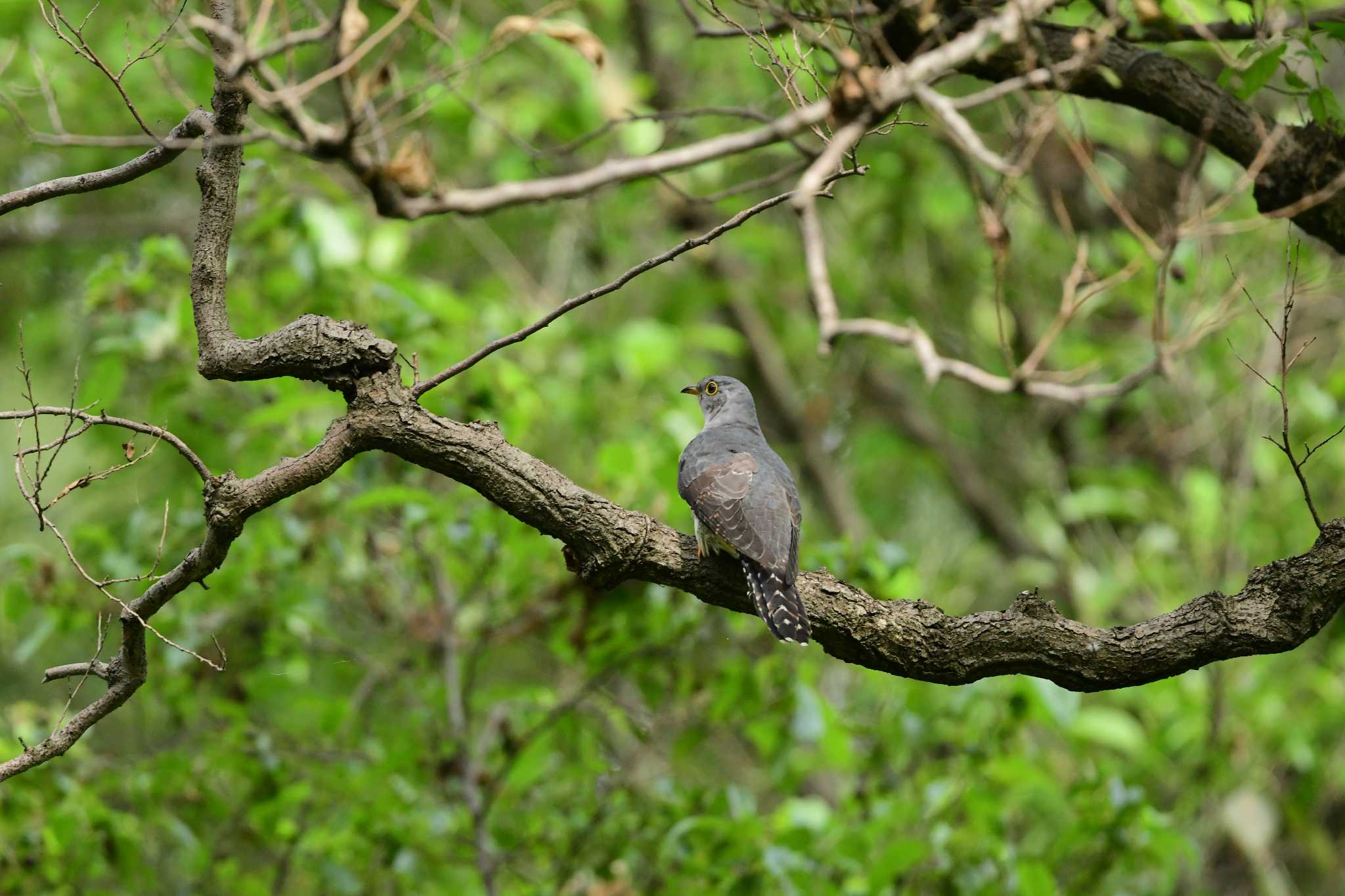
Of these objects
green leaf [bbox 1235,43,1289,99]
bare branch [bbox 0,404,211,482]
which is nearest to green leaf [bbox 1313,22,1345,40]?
green leaf [bbox 1235,43,1289,99]

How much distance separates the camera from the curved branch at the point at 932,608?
330 cm

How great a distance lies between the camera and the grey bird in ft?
12.3

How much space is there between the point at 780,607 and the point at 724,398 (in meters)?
3.09

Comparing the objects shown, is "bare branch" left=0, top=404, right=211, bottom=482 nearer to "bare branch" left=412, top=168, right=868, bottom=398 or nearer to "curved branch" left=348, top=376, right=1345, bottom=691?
"curved branch" left=348, top=376, right=1345, bottom=691

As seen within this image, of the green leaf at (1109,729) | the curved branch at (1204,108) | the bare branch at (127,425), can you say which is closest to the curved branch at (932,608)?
the bare branch at (127,425)

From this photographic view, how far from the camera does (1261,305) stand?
8047 mm

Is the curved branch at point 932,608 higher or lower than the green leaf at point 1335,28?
lower

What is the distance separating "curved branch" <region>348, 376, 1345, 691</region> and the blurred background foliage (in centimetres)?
106

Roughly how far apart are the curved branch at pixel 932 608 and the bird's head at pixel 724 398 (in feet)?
9.81

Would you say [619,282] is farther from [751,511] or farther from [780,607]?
[751,511]

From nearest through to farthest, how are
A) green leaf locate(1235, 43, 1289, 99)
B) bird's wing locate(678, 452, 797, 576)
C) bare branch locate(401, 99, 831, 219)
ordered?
bare branch locate(401, 99, 831, 219)
green leaf locate(1235, 43, 1289, 99)
bird's wing locate(678, 452, 797, 576)

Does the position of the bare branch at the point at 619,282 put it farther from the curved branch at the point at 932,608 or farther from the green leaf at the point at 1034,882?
the green leaf at the point at 1034,882

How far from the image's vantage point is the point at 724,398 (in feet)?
22.0

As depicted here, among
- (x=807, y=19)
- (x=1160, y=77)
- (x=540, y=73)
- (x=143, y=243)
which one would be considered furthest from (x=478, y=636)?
(x=540, y=73)
